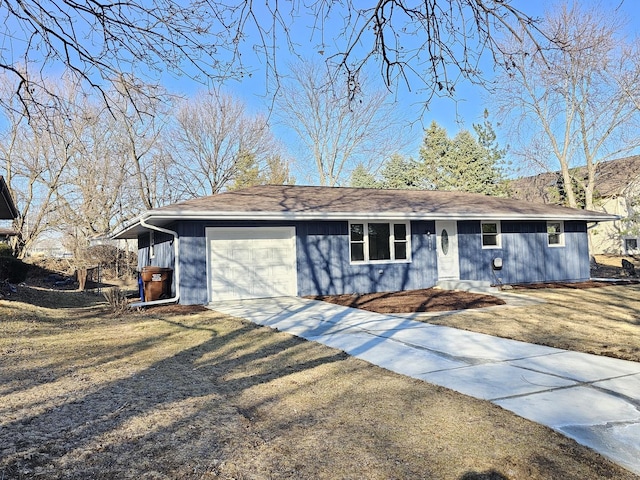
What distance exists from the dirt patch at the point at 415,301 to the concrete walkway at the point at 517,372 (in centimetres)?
177

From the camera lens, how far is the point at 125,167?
2705 cm

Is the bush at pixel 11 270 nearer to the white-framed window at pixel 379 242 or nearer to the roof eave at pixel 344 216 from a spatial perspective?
the roof eave at pixel 344 216

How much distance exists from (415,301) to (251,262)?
4.53 m

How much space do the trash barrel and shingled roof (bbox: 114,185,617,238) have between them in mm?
1331

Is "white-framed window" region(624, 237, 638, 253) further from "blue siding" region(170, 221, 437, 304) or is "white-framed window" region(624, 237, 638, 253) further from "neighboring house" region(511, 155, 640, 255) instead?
"blue siding" region(170, 221, 437, 304)

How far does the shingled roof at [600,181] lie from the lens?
89.9 ft

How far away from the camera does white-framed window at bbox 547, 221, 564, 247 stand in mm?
16062

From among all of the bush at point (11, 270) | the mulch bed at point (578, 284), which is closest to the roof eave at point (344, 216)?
the mulch bed at point (578, 284)

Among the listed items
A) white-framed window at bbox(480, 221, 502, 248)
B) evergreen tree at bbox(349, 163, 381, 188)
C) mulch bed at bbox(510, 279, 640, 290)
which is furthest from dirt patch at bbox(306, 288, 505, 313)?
evergreen tree at bbox(349, 163, 381, 188)

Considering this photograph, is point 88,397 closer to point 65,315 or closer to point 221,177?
point 65,315

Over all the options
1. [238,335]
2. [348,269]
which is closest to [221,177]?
[348,269]

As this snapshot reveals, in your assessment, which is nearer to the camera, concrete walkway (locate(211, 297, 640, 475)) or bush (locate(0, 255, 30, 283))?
concrete walkway (locate(211, 297, 640, 475))

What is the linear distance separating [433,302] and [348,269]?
321 centimetres

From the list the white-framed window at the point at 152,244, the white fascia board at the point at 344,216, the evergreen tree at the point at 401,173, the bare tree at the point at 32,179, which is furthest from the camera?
the evergreen tree at the point at 401,173
